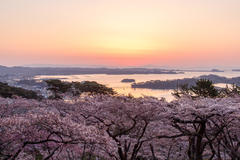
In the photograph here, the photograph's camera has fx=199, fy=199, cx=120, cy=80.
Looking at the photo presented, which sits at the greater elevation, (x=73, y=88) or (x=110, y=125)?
(x=110, y=125)

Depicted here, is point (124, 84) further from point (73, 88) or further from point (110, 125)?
point (110, 125)

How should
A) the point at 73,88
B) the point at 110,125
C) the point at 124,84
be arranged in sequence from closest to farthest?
the point at 110,125
the point at 73,88
the point at 124,84

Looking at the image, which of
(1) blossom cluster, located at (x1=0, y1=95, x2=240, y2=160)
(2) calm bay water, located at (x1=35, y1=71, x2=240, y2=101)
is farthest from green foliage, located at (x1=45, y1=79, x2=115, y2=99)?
(1) blossom cluster, located at (x1=0, y1=95, x2=240, y2=160)

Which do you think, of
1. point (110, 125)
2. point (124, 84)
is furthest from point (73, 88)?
point (124, 84)

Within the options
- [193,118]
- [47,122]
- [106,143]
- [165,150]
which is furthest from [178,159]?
[47,122]

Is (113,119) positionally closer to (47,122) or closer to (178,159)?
(47,122)

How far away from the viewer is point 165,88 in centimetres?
4484

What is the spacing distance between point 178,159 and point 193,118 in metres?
5.13

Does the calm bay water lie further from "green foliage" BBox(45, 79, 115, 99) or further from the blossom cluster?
"green foliage" BBox(45, 79, 115, 99)

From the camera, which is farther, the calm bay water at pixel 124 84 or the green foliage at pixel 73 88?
the calm bay water at pixel 124 84

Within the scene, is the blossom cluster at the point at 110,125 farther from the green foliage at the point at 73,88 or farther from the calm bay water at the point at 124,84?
the green foliage at the point at 73,88

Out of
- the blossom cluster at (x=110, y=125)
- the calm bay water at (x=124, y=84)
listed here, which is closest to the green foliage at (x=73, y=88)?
the calm bay water at (x=124, y=84)

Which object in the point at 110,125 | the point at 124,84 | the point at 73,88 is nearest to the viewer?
the point at 110,125

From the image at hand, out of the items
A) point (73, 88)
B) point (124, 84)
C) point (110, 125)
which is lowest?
point (124, 84)
